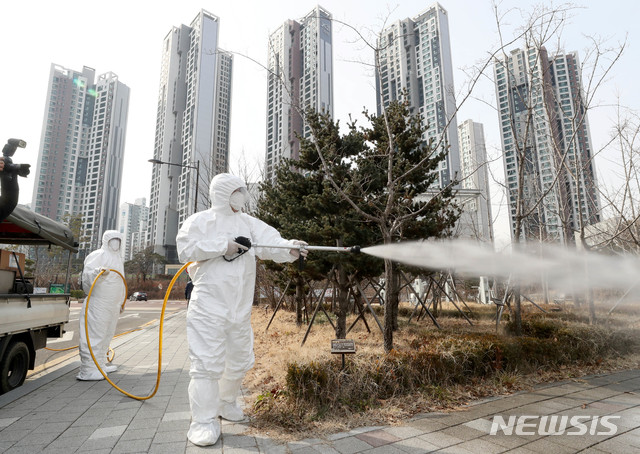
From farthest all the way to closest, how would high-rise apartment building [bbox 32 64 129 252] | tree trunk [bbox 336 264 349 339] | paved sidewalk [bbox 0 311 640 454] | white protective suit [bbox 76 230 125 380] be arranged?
high-rise apartment building [bbox 32 64 129 252]
tree trunk [bbox 336 264 349 339]
white protective suit [bbox 76 230 125 380]
paved sidewalk [bbox 0 311 640 454]

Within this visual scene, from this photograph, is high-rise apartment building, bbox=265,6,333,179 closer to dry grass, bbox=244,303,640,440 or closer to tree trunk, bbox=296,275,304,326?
tree trunk, bbox=296,275,304,326

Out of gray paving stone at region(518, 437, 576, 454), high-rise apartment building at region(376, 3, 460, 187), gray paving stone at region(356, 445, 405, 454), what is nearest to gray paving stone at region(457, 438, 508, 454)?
gray paving stone at region(518, 437, 576, 454)

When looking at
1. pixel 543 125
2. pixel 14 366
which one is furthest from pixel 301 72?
pixel 14 366

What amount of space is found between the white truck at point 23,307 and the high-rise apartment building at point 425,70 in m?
6.14

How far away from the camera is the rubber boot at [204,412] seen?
120 inches

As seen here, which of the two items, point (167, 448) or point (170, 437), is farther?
point (170, 437)

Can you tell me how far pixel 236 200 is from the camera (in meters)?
3.89

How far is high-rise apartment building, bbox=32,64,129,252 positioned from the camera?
73500mm

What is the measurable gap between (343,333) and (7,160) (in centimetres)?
687

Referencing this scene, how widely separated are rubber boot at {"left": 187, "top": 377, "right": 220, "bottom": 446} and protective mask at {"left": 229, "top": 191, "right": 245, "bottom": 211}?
1808mm

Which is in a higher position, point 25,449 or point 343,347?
point 343,347

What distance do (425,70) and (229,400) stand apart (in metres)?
12.5

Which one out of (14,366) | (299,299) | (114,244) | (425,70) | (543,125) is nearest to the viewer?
(14,366)

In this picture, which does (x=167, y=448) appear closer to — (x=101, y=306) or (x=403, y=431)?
(x=403, y=431)
